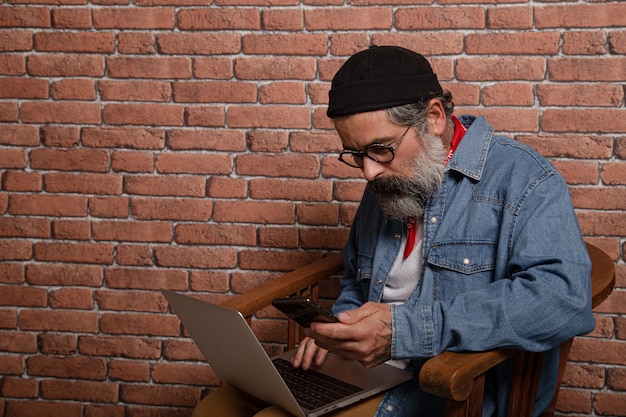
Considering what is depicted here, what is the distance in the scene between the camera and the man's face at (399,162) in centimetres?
170

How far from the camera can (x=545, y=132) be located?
7.84 ft

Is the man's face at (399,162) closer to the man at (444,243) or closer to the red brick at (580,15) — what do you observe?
the man at (444,243)

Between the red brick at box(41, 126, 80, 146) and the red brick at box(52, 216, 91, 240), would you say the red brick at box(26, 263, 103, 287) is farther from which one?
the red brick at box(41, 126, 80, 146)

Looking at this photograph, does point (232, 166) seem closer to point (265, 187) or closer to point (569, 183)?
point (265, 187)

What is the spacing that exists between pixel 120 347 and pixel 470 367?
1.76 metres

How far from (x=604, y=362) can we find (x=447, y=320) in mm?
1216

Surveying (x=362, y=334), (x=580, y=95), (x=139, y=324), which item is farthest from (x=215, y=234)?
(x=580, y=95)

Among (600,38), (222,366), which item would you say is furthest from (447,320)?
(600,38)

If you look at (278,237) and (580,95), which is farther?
(278,237)

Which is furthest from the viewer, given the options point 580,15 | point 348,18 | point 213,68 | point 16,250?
point 16,250

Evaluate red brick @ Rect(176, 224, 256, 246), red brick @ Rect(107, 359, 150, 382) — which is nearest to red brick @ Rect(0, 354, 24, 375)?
red brick @ Rect(107, 359, 150, 382)

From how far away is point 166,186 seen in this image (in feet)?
8.70

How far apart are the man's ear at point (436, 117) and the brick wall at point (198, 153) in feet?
2.25

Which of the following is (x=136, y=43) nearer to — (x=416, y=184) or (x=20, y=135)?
(x=20, y=135)
